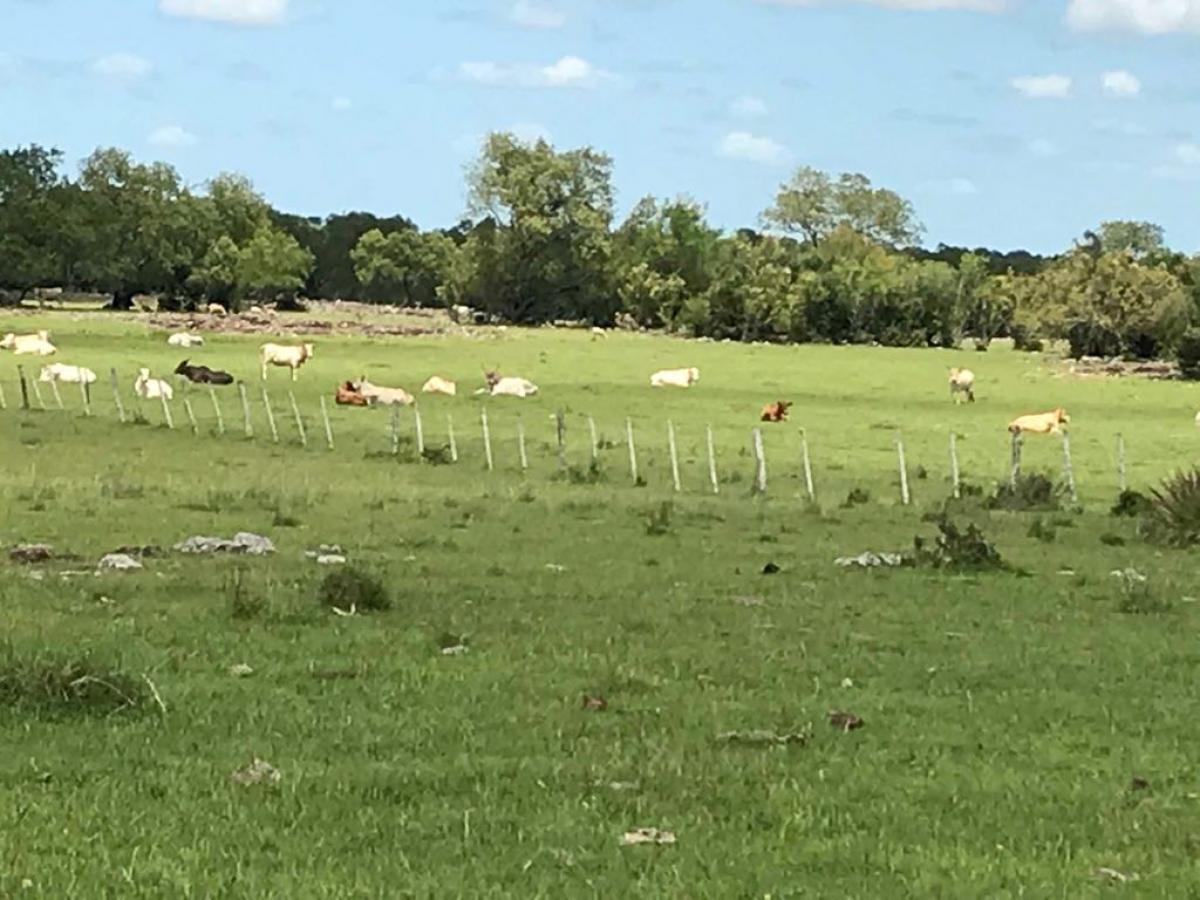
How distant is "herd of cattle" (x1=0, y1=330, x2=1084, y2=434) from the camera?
171 ft

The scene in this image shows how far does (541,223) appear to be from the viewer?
415 ft

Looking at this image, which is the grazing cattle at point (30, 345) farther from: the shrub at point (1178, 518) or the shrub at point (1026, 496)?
the shrub at point (1178, 518)

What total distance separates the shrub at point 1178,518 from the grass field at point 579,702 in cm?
61

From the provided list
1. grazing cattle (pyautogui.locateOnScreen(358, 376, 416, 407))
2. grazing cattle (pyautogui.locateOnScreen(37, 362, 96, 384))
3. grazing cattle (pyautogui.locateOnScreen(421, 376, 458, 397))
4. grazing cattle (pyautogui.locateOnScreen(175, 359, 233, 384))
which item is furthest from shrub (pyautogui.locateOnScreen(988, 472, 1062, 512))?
grazing cattle (pyautogui.locateOnScreen(175, 359, 233, 384))

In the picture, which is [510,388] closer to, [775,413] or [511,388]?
[511,388]

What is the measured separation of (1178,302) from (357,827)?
88.9 metres

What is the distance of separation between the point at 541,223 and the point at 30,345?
58.2 metres

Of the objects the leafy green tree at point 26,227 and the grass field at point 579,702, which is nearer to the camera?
the grass field at point 579,702

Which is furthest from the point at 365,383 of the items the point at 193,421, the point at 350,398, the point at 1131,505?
the point at 1131,505

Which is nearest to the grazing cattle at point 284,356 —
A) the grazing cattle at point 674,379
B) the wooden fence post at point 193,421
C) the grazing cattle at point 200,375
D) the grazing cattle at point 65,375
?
the grazing cattle at point 200,375

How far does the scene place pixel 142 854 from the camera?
8.73 metres

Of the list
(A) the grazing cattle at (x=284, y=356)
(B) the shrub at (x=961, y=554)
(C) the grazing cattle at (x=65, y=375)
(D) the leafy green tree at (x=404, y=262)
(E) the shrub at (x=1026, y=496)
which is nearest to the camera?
(B) the shrub at (x=961, y=554)

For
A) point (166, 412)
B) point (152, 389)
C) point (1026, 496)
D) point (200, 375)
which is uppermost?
point (200, 375)

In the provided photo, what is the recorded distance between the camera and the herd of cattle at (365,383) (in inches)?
2053
